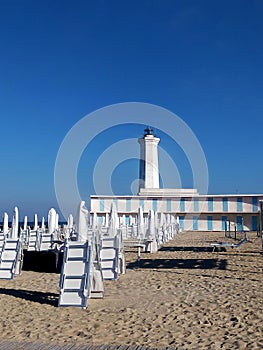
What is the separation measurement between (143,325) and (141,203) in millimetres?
27819

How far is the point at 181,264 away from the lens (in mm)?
11109

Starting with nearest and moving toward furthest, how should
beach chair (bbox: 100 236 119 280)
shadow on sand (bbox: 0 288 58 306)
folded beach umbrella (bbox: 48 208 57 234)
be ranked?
1. shadow on sand (bbox: 0 288 58 306)
2. beach chair (bbox: 100 236 119 280)
3. folded beach umbrella (bbox: 48 208 57 234)

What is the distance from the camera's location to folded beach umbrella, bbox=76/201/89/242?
23.5 feet

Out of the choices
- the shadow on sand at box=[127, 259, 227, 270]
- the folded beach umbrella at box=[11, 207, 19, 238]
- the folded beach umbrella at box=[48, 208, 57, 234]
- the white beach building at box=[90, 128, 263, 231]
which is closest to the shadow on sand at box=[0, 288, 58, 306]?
the folded beach umbrella at box=[11, 207, 19, 238]

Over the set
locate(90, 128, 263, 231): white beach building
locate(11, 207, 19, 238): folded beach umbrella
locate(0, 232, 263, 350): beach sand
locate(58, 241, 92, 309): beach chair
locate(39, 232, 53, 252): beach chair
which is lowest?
locate(0, 232, 263, 350): beach sand

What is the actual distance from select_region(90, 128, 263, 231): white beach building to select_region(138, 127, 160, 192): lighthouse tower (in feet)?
10.8

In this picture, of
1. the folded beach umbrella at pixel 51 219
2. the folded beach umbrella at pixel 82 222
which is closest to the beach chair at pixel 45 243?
the folded beach umbrella at pixel 51 219

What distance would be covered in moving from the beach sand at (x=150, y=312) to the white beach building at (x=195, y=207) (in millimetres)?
22715

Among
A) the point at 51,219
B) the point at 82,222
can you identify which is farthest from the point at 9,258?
the point at 51,219

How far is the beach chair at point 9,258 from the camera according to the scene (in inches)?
350

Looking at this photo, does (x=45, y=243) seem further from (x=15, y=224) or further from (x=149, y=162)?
(x=149, y=162)

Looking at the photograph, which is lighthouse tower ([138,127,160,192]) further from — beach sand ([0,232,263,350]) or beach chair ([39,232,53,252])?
beach sand ([0,232,263,350])

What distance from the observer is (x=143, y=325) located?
5129 mm

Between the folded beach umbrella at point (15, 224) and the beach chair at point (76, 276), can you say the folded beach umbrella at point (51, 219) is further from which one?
the beach chair at point (76, 276)
